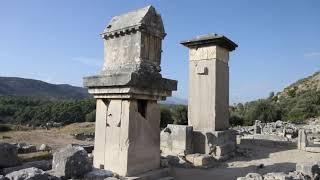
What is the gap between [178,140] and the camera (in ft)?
35.1

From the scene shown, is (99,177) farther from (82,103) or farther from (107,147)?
(82,103)

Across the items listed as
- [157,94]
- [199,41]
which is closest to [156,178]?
[157,94]

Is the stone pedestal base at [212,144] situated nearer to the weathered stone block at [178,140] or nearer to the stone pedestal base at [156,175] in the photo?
the weathered stone block at [178,140]

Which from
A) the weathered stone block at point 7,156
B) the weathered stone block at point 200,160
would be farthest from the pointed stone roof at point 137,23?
the weathered stone block at point 200,160

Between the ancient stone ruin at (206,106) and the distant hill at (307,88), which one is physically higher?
the distant hill at (307,88)

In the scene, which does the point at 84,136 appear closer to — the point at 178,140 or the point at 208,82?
the point at 178,140

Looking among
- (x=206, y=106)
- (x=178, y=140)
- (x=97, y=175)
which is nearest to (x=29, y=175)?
(x=97, y=175)

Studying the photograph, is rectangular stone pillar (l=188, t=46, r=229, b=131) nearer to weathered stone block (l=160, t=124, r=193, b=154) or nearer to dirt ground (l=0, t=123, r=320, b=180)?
weathered stone block (l=160, t=124, r=193, b=154)

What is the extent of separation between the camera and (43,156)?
12.4 metres

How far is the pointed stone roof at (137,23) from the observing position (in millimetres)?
5992

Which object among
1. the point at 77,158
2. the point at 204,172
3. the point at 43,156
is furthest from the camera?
the point at 43,156

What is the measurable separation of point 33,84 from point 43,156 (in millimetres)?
122284

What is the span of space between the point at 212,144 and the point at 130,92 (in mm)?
5794

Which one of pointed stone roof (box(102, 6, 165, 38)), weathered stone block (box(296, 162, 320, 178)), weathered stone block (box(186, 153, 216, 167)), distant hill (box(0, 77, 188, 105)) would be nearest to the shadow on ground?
weathered stone block (box(186, 153, 216, 167))
